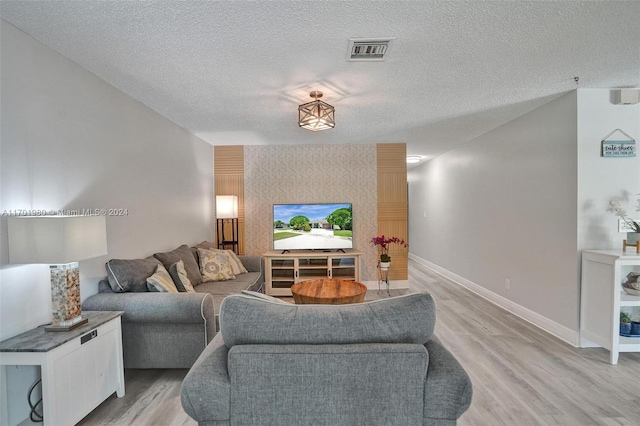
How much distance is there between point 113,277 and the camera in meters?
2.25

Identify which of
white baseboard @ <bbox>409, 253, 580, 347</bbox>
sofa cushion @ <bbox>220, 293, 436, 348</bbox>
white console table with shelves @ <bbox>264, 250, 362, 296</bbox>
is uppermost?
sofa cushion @ <bbox>220, 293, 436, 348</bbox>

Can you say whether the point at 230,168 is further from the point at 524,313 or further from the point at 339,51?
the point at 524,313

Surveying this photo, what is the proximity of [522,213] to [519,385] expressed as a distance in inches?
79.9

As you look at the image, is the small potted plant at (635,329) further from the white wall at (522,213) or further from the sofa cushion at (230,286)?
the sofa cushion at (230,286)

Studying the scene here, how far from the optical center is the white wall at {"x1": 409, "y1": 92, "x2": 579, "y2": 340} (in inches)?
110

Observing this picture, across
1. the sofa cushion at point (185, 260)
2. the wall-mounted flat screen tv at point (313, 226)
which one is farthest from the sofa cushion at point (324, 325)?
the wall-mounted flat screen tv at point (313, 226)

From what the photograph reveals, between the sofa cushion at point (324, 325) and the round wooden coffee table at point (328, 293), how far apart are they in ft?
4.32

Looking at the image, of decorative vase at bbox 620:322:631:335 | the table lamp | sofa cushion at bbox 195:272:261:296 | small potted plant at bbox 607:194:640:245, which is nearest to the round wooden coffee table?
sofa cushion at bbox 195:272:261:296

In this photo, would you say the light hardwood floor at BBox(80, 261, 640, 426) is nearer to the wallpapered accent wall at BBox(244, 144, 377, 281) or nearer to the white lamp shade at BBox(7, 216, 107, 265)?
the white lamp shade at BBox(7, 216, 107, 265)

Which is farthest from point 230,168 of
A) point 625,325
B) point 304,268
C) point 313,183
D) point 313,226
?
point 625,325

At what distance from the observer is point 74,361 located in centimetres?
162

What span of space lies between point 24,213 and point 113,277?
2.43ft

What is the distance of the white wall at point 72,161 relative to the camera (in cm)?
167

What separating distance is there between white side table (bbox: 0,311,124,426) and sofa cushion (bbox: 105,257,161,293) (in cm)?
33
